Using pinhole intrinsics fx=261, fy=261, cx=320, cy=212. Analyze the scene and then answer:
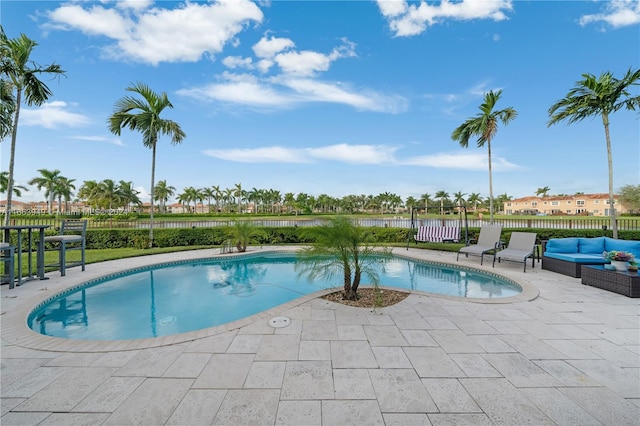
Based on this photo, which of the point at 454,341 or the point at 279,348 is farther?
the point at 454,341

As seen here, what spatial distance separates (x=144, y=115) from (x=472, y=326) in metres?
12.1

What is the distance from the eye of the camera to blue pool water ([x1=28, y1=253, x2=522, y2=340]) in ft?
13.5

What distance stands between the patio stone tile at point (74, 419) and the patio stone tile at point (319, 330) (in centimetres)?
180

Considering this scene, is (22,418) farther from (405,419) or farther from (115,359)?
(405,419)

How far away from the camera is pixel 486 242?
316 inches

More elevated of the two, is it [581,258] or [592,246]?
[592,246]

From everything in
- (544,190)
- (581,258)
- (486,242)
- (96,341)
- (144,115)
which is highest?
(544,190)

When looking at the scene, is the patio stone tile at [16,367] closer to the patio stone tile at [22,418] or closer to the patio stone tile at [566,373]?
the patio stone tile at [22,418]

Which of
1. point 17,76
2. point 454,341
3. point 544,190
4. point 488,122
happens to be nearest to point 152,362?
point 454,341

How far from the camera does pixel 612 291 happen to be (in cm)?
A: 471

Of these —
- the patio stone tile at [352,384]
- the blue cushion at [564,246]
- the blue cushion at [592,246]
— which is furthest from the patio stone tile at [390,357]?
the blue cushion at [592,246]

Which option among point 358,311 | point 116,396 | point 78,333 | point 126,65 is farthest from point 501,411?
point 126,65

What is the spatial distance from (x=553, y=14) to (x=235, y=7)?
9369 millimetres

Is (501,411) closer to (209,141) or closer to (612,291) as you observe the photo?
(612,291)
